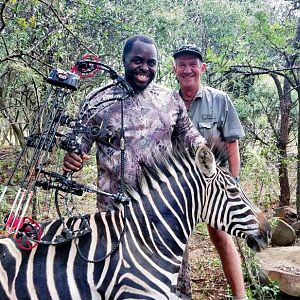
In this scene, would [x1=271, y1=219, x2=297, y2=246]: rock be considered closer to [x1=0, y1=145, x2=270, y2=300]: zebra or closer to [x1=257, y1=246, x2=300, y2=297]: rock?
[x1=257, y1=246, x2=300, y2=297]: rock

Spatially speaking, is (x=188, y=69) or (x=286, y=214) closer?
(x=188, y=69)

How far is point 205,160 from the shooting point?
273 centimetres

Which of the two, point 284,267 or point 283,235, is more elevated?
point 283,235

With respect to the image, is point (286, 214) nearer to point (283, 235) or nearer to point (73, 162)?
point (283, 235)

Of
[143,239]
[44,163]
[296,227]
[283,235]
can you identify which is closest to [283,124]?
[296,227]

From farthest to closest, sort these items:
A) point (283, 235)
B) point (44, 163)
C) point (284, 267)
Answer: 1. point (283, 235)
2. point (284, 267)
3. point (44, 163)

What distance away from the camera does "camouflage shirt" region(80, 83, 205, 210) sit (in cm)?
312

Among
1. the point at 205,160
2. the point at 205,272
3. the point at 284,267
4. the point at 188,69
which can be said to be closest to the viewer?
the point at 205,160

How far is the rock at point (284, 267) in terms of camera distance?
461cm

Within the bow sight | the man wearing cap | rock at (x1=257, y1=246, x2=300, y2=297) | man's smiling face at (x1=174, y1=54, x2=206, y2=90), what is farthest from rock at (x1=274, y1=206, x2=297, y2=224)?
the bow sight

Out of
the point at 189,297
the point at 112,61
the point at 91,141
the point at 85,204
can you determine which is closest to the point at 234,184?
the point at 91,141

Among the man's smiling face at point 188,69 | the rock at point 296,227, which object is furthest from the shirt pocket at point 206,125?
the rock at point 296,227

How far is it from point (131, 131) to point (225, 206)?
885 millimetres

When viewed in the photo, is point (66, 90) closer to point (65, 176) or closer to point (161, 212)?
point (65, 176)
